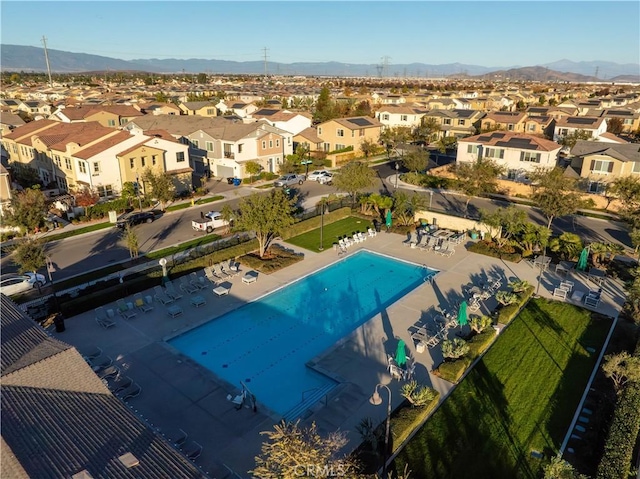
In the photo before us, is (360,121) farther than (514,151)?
Yes

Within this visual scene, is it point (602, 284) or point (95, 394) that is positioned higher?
point (95, 394)

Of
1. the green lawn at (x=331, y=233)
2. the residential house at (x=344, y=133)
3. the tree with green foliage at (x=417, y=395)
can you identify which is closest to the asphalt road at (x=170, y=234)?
the green lawn at (x=331, y=233)

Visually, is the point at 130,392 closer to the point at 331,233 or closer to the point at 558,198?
the point at 331,233

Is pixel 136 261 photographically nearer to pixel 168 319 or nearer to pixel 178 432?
pixel 168 319

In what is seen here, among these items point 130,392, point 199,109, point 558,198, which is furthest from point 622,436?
point 199,109

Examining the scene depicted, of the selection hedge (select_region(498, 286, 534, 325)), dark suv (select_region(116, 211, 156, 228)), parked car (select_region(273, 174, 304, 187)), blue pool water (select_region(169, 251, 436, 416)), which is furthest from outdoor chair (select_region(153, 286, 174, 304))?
parked car (select_region(273, 174, 304, 187))

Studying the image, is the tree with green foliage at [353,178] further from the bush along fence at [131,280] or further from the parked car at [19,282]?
the parked car at [19,282]

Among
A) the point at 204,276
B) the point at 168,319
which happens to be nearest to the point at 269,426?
the point at 168,319
